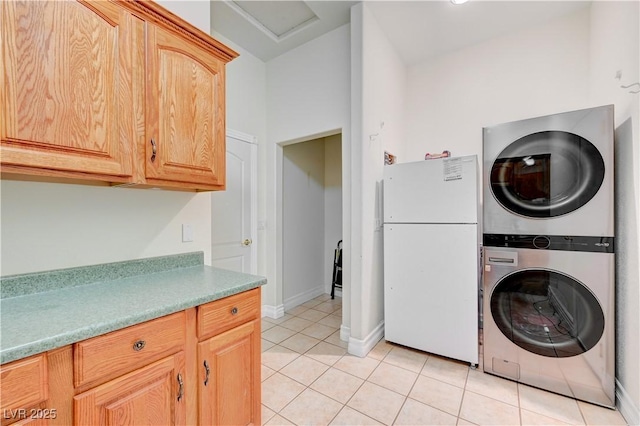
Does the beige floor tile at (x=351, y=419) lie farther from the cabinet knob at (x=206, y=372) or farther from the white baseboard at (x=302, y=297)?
the white baseboard at (x=302, y=297)

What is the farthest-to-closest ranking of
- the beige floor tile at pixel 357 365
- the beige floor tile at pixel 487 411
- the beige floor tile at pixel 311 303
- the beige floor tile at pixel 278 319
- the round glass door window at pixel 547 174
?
the beige floor tile at pixel 311 303 < the beige floor tile at pixel 278 319 < the beige floor tile at pixel 357 365 < the round glass door window at pixel 547 174 < the beige floor tile at pixel 487 411

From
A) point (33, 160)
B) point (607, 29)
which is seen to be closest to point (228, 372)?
A: point (33, 160)

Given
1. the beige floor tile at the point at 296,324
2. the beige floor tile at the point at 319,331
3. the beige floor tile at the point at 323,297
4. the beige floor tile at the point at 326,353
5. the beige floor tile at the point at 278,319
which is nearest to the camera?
the beige floor tile at the point at 326,353

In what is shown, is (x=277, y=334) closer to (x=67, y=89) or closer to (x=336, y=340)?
(x=336, y=340)

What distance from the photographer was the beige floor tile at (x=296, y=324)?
2.84 meters

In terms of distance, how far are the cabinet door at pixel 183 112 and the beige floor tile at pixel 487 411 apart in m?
2.08

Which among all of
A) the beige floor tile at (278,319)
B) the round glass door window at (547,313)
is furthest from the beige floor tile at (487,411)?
the beige floor tile at (278,319)

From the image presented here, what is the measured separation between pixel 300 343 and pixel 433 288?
1.32 meters

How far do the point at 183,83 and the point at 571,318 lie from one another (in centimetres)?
279

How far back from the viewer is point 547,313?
5.98 feet

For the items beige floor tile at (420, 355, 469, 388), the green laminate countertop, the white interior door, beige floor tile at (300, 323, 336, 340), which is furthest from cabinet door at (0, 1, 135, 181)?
beige floor tile at (420, 355, 469, 388)

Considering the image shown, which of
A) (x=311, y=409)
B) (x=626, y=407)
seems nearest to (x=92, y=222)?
(x=311, y=409)

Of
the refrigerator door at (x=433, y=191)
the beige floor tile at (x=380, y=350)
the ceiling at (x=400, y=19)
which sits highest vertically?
the ceiling at (x=400, y=19)

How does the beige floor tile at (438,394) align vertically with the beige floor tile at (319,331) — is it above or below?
above
